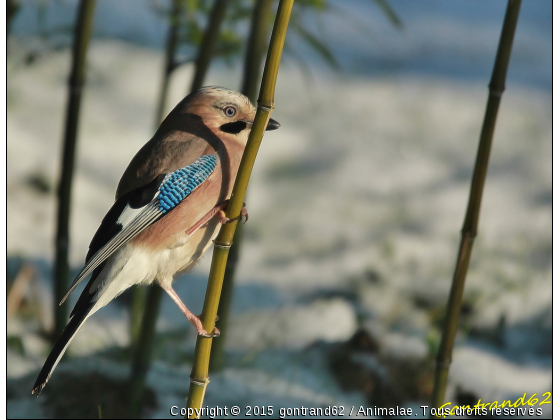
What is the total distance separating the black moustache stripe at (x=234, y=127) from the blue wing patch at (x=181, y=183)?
0.38ft

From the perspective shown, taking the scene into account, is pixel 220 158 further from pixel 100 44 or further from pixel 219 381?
pixel 100 44

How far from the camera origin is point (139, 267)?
1208mm

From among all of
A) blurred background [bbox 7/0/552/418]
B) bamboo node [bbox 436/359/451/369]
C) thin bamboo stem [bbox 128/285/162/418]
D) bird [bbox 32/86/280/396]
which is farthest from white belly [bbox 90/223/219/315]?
blurred background [bbox 7/0/552/418]

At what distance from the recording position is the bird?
1166 millimetres

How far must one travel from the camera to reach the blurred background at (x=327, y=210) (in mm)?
2061

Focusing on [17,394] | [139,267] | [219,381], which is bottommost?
[17,394]

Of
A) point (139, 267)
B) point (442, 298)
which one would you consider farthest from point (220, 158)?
point (442, 298)

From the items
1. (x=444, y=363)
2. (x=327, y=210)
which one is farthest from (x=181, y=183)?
(x=327, y=210)

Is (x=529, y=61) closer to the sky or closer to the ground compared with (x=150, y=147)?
closer to the sky

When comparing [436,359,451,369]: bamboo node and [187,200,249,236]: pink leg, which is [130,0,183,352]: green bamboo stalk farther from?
[436,359,451,369]: bamboo node

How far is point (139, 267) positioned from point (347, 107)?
2646 mm

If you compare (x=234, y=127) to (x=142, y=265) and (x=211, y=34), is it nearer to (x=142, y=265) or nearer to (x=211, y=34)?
(x=142, y=265)

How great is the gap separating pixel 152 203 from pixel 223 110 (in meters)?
0.25

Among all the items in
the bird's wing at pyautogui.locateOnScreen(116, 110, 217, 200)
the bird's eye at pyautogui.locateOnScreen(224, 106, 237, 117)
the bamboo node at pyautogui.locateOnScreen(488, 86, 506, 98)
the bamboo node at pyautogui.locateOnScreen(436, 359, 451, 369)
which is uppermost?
the bamboo node at pyautogui.locateOnScreen(488, 86, 506, 98)
